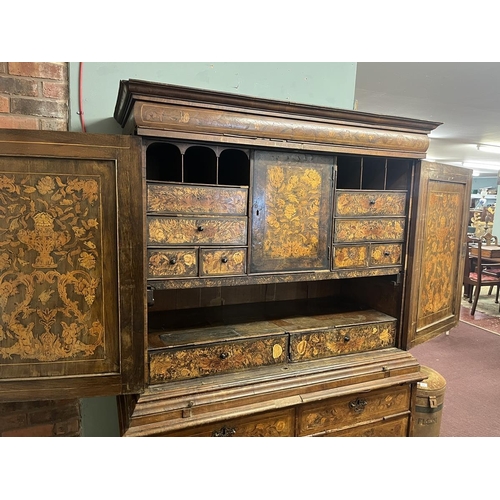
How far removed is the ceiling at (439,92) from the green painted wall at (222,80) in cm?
75

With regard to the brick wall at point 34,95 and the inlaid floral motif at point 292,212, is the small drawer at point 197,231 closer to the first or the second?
the inlaid floral motif at point 292,212

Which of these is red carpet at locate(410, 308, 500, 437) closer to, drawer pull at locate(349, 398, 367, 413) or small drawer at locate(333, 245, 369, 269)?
drawer pull at locate(349, 398, 367, 413)

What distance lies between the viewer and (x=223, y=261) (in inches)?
52.1

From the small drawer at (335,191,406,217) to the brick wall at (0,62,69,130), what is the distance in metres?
1.17

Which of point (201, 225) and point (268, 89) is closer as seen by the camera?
point (201, 225)

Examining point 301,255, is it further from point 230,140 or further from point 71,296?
point 71,296

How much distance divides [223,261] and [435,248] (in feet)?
3.31

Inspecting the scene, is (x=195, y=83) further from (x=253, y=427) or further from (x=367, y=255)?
(x=253, y=427)

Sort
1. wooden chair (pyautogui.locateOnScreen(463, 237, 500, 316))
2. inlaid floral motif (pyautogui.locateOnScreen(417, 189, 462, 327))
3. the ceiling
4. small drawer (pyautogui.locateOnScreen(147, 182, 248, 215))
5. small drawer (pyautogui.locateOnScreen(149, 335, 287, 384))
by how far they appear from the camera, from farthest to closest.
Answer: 1. wooden chair (pyautogui.locateOnScreen(463, 237, 500, 316))
2. the ceiling
3. inlaid floral motif (pyautogui.locateOnScreen(417, 189, 462, 327))
4. small drawer (pyautogui.locateOnScreen(149, 335, 287, 384))
5. small drawer (pyautogui.locateOnScreen(147, 182, 248, 215))

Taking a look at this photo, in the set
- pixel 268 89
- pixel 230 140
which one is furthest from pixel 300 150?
pixel 268 89

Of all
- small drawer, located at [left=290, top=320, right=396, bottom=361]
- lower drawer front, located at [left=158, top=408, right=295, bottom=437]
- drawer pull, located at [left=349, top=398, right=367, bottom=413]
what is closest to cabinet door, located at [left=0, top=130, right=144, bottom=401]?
lower drawer front, located at [left=158, top=408, right=295, bottom=437]

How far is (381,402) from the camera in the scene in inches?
64.2

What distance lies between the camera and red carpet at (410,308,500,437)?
A: 7.73 ft

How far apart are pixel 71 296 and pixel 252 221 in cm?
65
